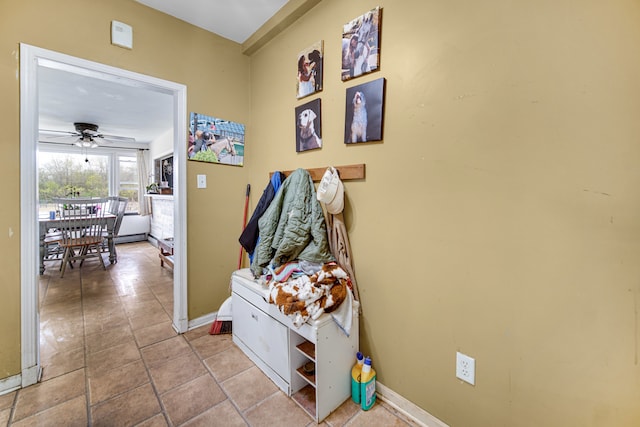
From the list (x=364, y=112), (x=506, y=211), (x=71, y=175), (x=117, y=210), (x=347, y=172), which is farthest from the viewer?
(x=71, y=175)

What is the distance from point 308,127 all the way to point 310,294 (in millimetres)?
1112

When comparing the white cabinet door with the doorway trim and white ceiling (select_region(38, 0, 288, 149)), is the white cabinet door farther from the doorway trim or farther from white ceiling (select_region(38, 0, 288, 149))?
white ceiling (select_region(38, 0, 288, 149))

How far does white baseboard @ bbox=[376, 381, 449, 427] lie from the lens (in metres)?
1.27

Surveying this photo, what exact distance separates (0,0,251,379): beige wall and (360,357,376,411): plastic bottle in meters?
1.51

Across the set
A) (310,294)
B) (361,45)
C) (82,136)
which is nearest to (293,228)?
(310,294)

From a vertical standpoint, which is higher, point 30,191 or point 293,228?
point 30,191

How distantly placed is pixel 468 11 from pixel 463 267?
A: 1096 mm

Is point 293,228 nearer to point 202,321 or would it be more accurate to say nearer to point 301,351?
point 301,351

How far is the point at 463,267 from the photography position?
115cm

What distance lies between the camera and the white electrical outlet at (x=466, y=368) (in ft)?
3.72

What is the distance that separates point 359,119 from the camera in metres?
1.49

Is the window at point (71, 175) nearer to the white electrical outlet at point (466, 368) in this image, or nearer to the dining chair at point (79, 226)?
the dining chair at point (79, 226)

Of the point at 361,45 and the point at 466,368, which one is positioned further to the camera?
the point at 361,45

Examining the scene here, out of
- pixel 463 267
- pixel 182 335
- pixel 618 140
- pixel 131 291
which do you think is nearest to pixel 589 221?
pixel 618 140
